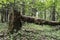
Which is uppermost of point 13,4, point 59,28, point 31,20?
point 13,4

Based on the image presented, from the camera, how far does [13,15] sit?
1253 cm

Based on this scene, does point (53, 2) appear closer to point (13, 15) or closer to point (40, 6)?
point (40, 6)

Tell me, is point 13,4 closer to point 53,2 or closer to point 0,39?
point 53,2

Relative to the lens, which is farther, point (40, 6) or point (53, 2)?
point (40, 6)

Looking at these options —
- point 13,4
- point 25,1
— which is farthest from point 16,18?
point 25,1

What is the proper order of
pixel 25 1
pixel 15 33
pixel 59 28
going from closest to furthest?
pixel 15 33
pixel 59 28
pixel 25 1

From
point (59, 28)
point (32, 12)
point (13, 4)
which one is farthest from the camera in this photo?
point (32, 12)

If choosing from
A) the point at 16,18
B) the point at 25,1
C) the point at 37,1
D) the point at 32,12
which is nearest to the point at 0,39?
the point at 16,18

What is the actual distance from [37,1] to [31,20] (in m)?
14.4

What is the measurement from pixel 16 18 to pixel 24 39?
7.20 ft

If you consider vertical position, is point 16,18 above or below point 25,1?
below

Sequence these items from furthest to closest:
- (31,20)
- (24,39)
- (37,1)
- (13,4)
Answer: (37,1), (13,4), (31,20), (24,39)

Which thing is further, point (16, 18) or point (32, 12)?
point (32, 12)

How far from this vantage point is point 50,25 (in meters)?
Answer: 16.5
